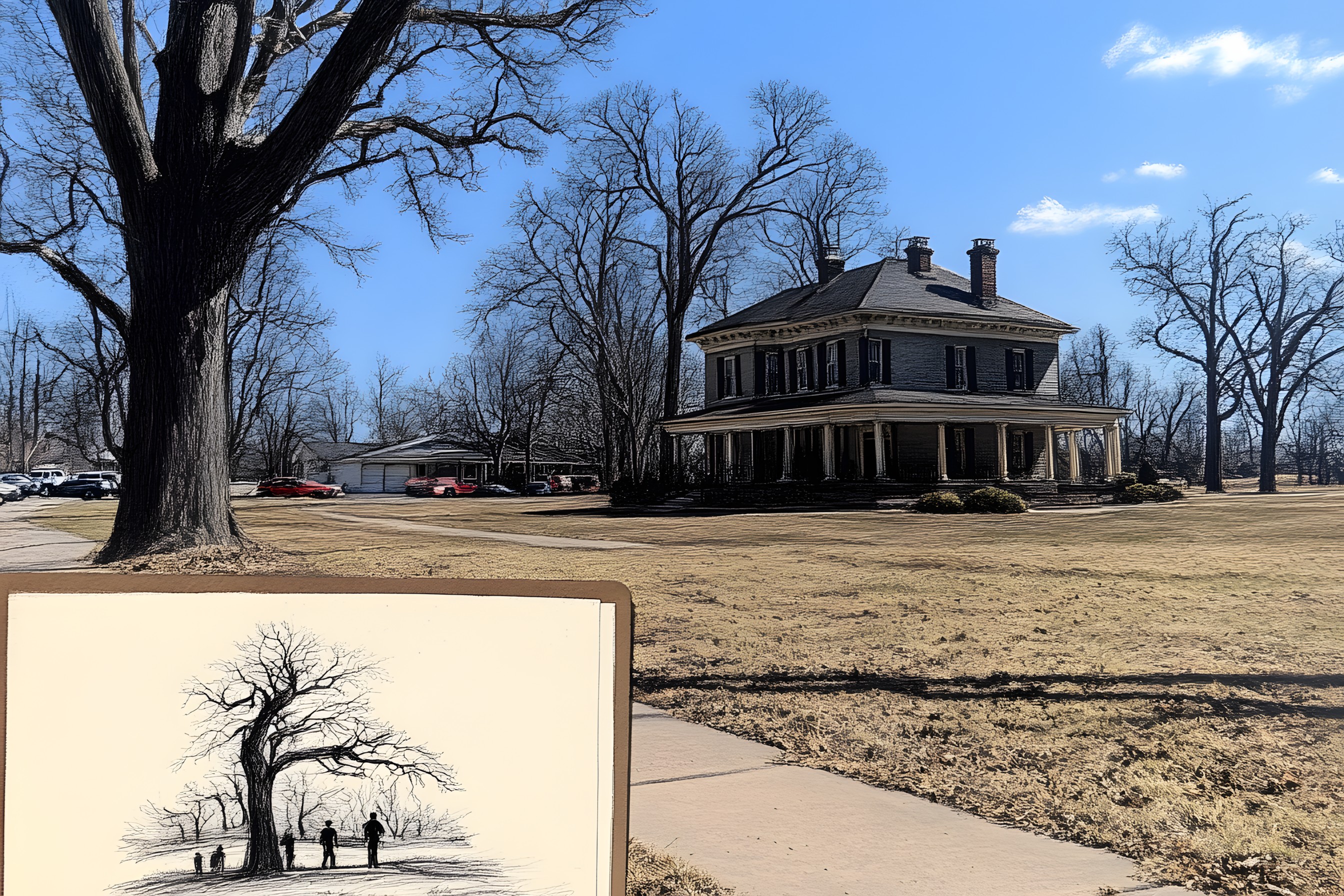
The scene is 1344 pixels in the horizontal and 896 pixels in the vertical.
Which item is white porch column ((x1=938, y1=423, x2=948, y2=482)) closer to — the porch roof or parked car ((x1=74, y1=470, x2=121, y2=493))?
the porch roof

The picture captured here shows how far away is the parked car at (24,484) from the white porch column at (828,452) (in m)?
14.6

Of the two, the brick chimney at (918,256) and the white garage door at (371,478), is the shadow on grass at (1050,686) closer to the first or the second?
the white garage door at (371,478)

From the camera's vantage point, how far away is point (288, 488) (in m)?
8.66

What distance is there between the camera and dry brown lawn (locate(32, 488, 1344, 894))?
354 centimetres

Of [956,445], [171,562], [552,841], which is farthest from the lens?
[956,445]

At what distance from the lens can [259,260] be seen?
829 cm

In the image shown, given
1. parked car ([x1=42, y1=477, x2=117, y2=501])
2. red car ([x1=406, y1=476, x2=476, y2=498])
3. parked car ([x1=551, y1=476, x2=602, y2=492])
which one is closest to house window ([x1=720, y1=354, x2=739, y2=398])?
red car ([x1=406, y1=476, x2=476, y2=498])

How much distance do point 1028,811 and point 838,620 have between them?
13.2 feet

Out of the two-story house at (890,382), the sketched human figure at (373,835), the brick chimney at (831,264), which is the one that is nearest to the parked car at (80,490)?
the sketched human figure at (373,835)

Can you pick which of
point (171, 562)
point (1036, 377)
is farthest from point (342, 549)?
point (1036, 377)

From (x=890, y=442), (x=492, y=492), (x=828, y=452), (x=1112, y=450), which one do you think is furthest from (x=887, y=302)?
(x=492, y=492)

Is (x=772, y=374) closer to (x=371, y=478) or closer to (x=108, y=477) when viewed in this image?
(x=371, y=478)

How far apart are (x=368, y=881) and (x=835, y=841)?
5.55ft

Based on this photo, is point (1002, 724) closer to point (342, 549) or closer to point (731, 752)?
point (731, 752)
